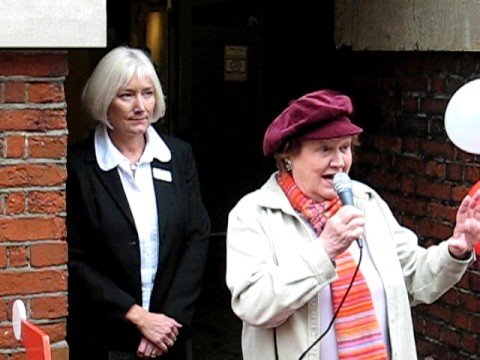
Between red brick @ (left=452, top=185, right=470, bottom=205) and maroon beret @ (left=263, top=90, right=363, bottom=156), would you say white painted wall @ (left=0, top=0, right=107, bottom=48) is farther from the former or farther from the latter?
red brick @ (left=452, top=185, right=470, bottom=205)

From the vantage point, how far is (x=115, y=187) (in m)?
4.79

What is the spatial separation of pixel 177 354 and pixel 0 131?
119 cm

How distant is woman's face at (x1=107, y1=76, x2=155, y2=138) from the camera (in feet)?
15.9

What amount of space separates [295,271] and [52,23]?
1.53 metres

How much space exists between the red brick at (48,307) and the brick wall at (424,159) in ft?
6.87

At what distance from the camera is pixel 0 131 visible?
4.60 meters

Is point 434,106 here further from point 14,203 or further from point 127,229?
point 14,203

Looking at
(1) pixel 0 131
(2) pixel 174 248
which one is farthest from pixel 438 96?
(1) pixel 0 131

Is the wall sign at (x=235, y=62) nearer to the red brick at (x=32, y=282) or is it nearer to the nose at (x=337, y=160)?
the red brick at (x=32, y=282)

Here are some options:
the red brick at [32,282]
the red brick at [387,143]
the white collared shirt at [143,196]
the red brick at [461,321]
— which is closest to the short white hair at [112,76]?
the white collared shirt at [143,196]

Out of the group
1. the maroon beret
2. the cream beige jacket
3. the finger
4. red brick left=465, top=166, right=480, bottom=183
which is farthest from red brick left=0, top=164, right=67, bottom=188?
red brick left=465, top=166, right=480, bottom=183

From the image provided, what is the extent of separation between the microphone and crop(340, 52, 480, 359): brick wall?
203 cm

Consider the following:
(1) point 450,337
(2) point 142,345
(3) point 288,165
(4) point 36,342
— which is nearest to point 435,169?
(1) point 450,337

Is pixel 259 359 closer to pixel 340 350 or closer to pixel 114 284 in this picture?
pixel 340 350
